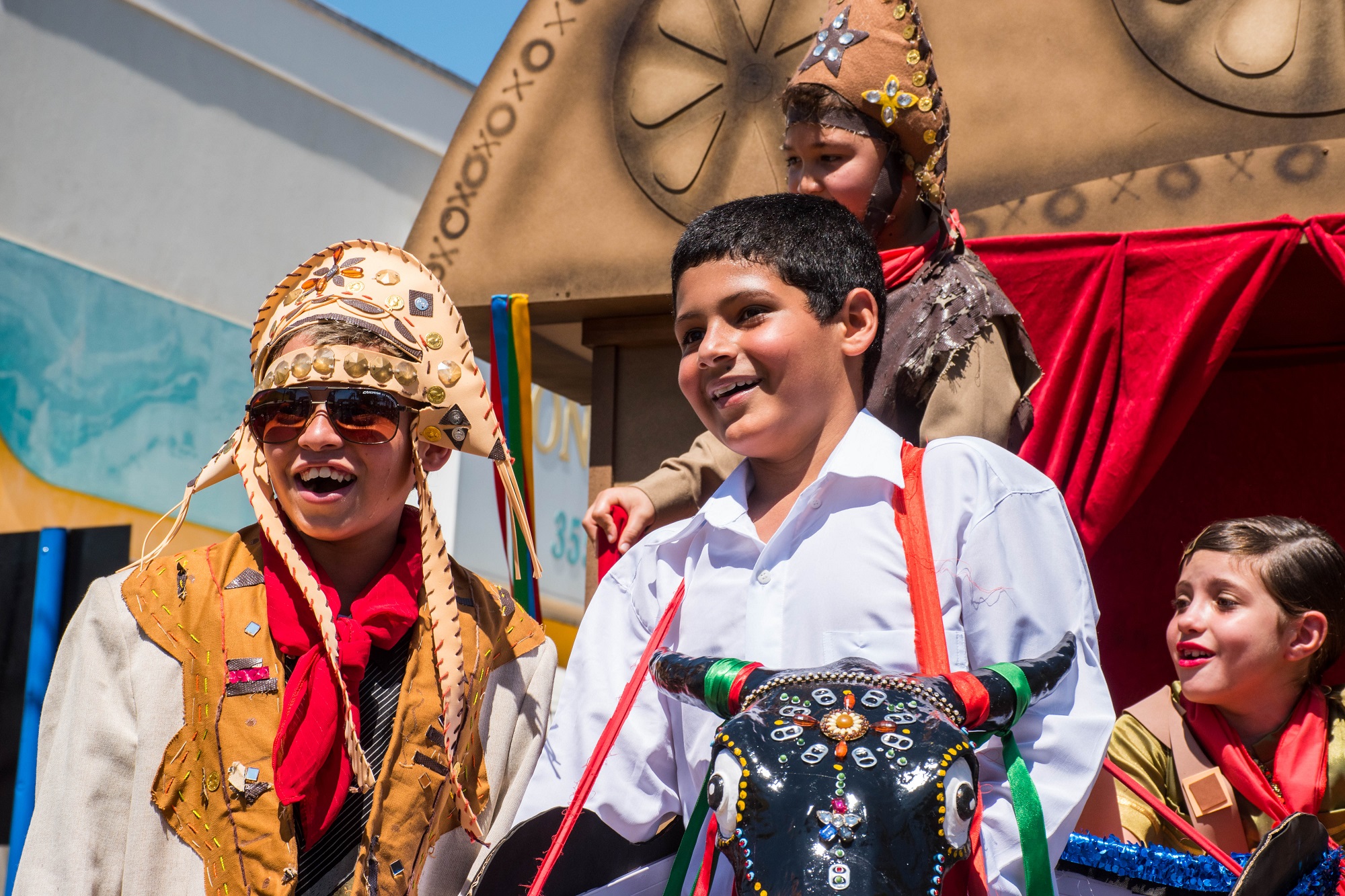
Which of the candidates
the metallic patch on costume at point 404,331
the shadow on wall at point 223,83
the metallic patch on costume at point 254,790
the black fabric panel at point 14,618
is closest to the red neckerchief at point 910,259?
the metallic patch on costume at point 404,331

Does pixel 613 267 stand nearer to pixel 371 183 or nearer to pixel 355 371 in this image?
pixel 355 371

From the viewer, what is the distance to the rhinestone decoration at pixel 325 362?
2336 millimetres

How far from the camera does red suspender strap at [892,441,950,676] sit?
1.77 m

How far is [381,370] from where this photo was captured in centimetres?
238

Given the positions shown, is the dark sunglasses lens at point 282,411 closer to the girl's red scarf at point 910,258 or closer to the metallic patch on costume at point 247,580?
the metallic patch on costume at point 247,580

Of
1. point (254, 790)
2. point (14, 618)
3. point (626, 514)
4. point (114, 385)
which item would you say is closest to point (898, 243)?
point (626, 514)

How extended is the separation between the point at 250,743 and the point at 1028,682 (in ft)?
4.30

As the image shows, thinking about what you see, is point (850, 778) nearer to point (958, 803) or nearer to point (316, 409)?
point (958, 803)

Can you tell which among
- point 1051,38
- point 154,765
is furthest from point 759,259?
point 1051,38

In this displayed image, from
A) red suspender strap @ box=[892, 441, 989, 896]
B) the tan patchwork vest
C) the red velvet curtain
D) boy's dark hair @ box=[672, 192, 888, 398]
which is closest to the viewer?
red suspender strap @ box=[892, 441, 989, 896]

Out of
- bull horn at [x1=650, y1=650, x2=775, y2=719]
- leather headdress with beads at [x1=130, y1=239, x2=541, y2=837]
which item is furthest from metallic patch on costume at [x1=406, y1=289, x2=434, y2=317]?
bull horn at [x1=650, y1=650, x2=775, y2=719]

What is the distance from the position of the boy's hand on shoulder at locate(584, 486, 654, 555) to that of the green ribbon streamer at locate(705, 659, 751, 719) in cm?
99

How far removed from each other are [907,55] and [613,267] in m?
1.61

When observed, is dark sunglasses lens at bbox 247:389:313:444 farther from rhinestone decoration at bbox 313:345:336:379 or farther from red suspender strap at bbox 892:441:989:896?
red suspender strap at bbox 892:441:989:896
